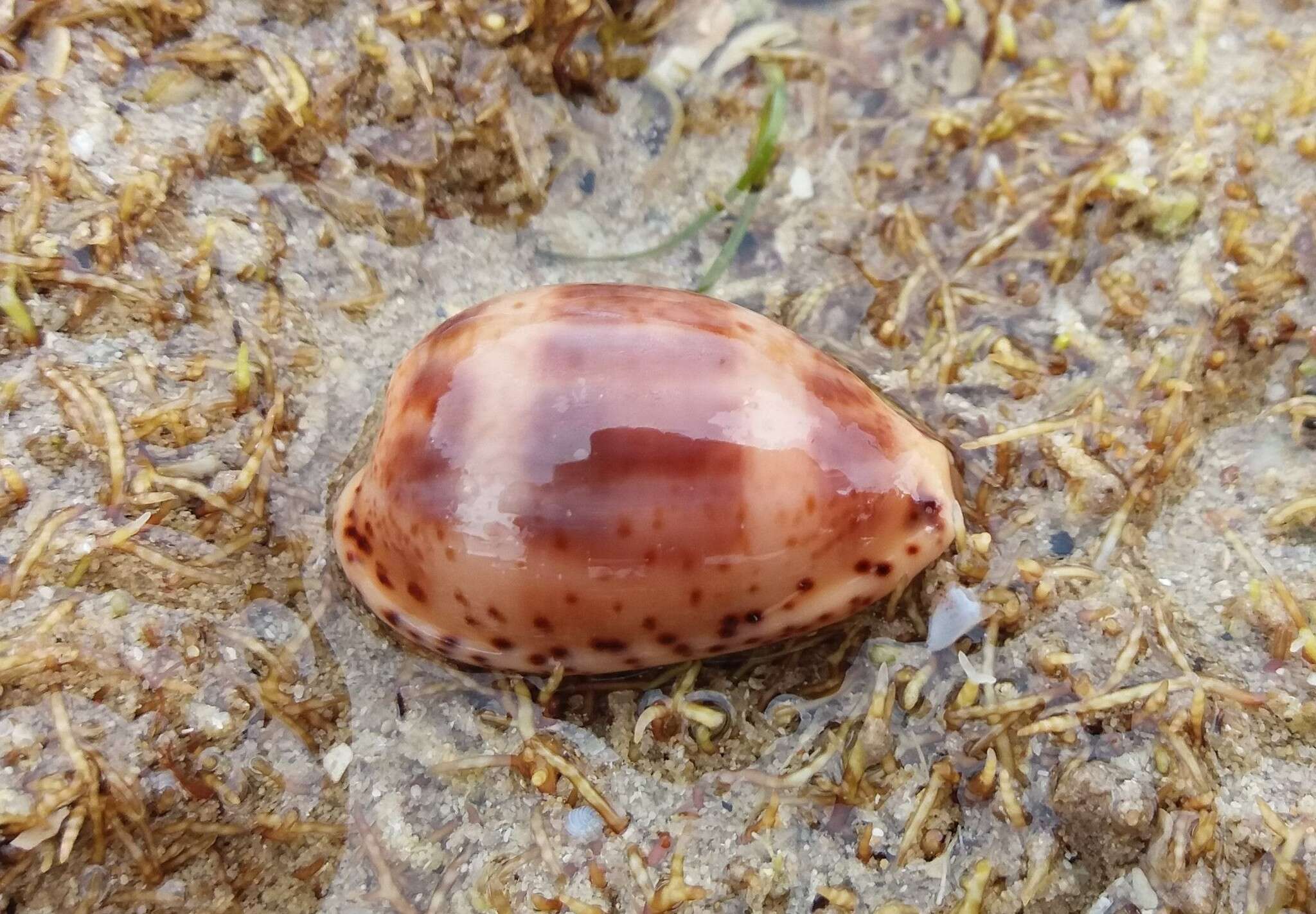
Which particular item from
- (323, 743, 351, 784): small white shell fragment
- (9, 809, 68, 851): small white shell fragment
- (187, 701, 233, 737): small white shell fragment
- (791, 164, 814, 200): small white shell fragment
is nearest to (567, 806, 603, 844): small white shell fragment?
(323, 743, 351, 784): small white shell fragment

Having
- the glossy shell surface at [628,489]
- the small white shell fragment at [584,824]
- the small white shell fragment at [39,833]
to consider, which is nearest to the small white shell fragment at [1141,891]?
the glossy shell surface at [628,489]

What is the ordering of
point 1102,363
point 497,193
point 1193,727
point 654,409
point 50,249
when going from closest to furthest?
1. point 654,409
2. point 1193,727
3. point 50,249
4. point 1102,363
5. point 497,193

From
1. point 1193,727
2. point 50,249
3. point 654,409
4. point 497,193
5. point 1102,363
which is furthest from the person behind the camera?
point 497,193

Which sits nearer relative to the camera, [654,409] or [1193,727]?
[654,409]

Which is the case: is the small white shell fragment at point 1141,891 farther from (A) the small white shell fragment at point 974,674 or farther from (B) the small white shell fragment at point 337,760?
(B) the small white shell fragment at point 337,760

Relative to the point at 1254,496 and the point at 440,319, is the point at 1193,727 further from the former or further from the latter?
the point at 440,319

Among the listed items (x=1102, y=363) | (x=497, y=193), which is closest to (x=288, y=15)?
(x=497, y=193)

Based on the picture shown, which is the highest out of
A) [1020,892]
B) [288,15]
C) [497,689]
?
[288,15]
